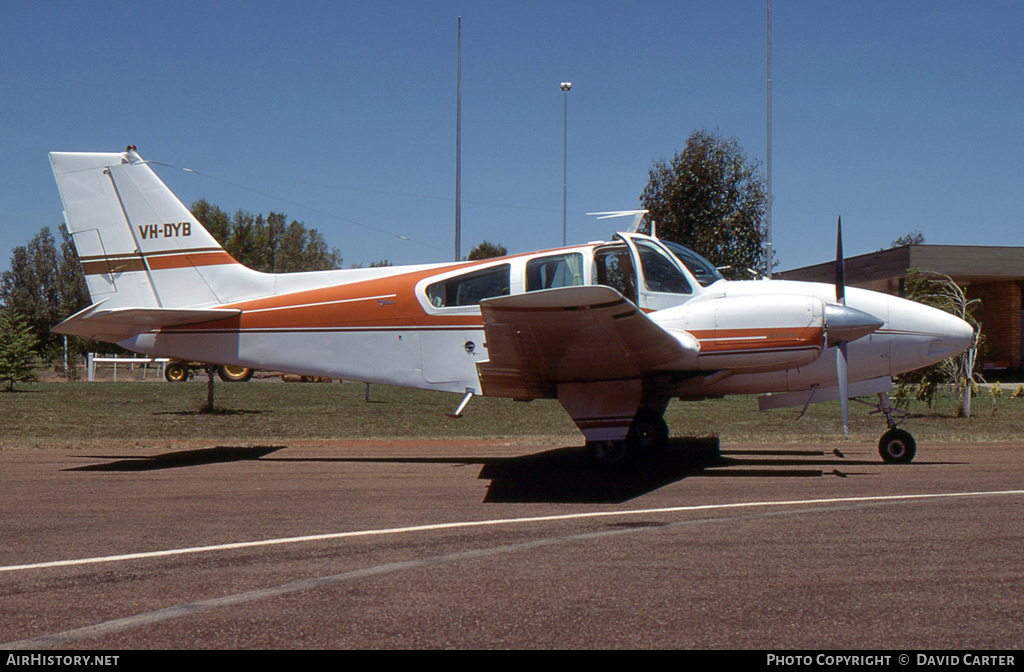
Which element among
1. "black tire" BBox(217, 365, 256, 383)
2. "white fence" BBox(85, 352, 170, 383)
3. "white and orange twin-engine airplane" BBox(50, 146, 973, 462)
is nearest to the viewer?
"white and orange twin-engine airplane" BBox(50, 146, 973, 462)

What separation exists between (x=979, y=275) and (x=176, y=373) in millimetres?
37614

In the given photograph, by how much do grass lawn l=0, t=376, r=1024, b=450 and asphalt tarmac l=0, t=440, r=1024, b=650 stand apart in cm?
499

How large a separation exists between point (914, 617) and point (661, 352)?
4889mm

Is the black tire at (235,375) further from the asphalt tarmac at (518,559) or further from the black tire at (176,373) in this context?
the asphalt tarmac at (518,559)

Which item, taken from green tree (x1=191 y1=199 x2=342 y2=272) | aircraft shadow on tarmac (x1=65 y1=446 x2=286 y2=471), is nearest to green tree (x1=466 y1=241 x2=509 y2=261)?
green tree (x1=191 y1=199 x2=342 y2=272)

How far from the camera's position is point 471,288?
9.96 m

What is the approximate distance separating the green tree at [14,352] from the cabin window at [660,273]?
27139 mm

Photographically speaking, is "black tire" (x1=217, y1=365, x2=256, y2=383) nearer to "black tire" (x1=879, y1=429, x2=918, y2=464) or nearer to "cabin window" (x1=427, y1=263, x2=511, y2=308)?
"cabin window" (x1=427, y1=263, x2=511, y2=308)

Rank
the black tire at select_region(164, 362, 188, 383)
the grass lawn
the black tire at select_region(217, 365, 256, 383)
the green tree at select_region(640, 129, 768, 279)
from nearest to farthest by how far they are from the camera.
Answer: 1. the grass lawn
2. the green tree at select_region(640, 129, 768, 279)
3. the black tire at select_region(164, 362, 188, 383)
4. the black tire at select_region(217, 365, 256, 383)

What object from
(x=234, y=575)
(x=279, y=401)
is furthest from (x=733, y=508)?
(x=279, y=401)

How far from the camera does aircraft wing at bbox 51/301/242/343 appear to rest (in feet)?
32.4

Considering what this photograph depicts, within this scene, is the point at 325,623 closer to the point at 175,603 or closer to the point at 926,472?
the point at 175,603

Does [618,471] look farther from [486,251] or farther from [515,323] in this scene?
[486,251]
